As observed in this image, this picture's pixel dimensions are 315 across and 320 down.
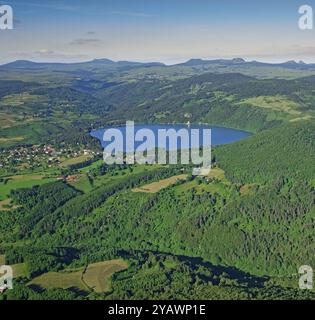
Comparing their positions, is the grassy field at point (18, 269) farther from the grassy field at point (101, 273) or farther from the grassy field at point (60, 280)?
the grassy field at point (101, 273)

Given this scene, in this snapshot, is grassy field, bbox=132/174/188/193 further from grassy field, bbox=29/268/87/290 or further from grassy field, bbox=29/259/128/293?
grassy field, bbox=29/268/87/290

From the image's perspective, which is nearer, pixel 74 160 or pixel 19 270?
pixel 19 270

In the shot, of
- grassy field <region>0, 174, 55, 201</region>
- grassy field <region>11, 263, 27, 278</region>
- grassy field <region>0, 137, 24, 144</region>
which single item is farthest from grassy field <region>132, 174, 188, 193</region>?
grassy field <region>0, 137, 24, 144</region>

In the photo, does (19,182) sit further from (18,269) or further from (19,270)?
(19,270)

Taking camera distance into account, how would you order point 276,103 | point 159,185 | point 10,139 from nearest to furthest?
1. point 159,185
2. point 10,139
3. point 276,103

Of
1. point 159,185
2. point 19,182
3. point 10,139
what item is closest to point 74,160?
point 19,182

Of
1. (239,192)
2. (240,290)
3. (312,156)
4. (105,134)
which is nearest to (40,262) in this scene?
(240,290)
